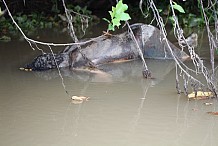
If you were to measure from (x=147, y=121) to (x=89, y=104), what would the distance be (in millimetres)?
490

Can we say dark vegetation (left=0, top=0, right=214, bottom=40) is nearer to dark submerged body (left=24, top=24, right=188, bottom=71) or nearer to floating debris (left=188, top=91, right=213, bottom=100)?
dark submerged body (left=24, top=24, right=188, bottom=71)

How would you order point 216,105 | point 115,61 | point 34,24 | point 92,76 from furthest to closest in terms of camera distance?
point 34,24
point 115,61
point 92,76
point 216,105

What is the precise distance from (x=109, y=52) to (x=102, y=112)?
1658 millimetres

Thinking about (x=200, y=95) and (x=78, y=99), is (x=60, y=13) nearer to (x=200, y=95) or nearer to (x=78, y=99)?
(x=78, y=99)

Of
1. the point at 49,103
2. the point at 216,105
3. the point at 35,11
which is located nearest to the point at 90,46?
the point at 49,103

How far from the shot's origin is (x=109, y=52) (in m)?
4.34

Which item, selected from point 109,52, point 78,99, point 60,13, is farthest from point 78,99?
point 60,13

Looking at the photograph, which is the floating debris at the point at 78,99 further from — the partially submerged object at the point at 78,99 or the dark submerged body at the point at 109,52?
the dark submerged body at the point at 109,52

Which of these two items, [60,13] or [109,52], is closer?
[109,52]

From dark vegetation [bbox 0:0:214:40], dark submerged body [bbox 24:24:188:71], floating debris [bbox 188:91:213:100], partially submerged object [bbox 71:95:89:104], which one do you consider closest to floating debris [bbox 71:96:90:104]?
partially submerged object [bbox 71:95:89:104]

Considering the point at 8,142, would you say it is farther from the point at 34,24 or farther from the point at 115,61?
the point at 34,24

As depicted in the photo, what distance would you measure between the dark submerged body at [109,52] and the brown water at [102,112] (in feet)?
0.84

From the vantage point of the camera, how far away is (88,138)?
A: 2.36m

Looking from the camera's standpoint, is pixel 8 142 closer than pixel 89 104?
Yes
